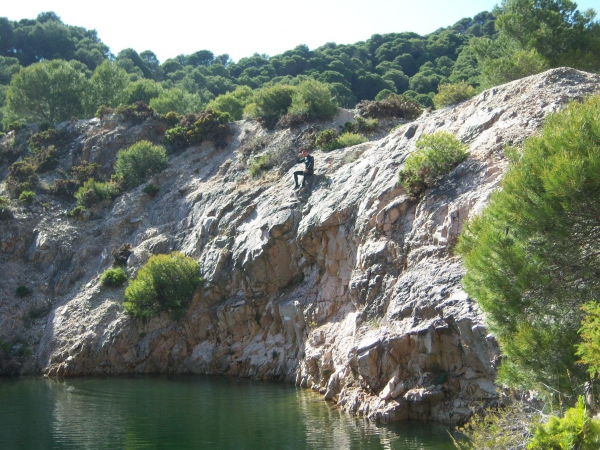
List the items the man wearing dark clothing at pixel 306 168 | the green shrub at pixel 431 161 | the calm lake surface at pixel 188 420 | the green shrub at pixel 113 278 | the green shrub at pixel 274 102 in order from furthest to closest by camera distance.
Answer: the green shrub at pixel 274 102, the green shrub at pixel 113 278, the man wearing dark clothing at pixel 306 168, the green shrub at pixel 431 161, the calm lake surface at pixel 188 420

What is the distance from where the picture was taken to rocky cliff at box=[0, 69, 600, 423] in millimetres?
20922

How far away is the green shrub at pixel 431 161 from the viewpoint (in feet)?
82.6

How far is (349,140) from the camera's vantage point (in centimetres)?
3738

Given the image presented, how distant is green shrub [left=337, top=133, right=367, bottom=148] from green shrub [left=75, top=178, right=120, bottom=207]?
17.7 m

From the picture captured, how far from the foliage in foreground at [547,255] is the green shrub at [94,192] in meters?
35.2

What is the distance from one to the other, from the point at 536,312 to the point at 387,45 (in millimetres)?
83833

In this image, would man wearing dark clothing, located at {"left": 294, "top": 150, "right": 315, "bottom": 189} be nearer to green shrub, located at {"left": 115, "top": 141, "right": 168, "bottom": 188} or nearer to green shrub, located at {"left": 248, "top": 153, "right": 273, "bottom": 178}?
green shrub, located at {"left": 248, "top": 153, "right": 273, "bottom": 178}

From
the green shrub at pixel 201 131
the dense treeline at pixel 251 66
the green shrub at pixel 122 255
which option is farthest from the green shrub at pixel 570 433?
the dense treeline at pixel 251 66

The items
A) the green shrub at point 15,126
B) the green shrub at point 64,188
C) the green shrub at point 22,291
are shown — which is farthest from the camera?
the green shrub at point 15,126

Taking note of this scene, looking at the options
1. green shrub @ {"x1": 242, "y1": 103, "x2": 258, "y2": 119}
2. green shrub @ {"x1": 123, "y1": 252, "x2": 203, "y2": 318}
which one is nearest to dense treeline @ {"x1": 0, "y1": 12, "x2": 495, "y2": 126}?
green shrub @ {"x1": 242, "y1": 103, "x2": 258, "y2": 119}

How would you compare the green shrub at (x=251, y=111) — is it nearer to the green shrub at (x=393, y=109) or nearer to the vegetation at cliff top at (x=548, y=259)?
the green shrub at (x=393, y=109)

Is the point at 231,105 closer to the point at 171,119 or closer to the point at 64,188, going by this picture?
the point at 171,119

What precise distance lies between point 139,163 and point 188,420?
1120 inches

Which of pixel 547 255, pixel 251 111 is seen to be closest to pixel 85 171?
pixel 251 111
